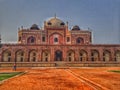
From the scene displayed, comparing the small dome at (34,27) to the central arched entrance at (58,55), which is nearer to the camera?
the central arched entrance at (58,55)

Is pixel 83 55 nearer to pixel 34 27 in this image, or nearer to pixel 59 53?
pixel 59 53

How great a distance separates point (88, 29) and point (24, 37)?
19.9 meters

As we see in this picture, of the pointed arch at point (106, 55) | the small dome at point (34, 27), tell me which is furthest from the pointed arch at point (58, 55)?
the small dome at point (34, 27)

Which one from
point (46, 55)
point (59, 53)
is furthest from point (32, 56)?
point (59, 53)

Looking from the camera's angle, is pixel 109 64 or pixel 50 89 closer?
pixel 50 89

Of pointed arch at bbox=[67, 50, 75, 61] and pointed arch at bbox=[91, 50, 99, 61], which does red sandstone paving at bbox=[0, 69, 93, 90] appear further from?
pointed arch at bbox=[91, 50, 99, 61]

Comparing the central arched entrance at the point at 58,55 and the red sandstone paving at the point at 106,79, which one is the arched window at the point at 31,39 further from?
the red sandstone paving at the point at 106,79

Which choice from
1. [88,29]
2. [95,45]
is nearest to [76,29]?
[88,29]

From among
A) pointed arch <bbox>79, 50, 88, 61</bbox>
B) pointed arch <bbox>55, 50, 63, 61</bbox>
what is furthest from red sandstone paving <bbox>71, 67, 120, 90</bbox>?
pointed arch <bbox>55, 50, 63, 61</bbox>

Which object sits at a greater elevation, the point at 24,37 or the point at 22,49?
the point at 24,37

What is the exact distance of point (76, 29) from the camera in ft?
183

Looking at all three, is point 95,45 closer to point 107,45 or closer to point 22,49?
point 107,45

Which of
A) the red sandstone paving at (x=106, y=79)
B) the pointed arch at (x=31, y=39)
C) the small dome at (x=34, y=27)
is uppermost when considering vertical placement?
the small dome at (x=34, y=27)

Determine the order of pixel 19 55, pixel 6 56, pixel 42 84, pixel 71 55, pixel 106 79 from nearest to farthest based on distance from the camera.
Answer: pixel 42 84
pixel 106 79
pixel 6 56
pixel 19 55
pixel 71 55
